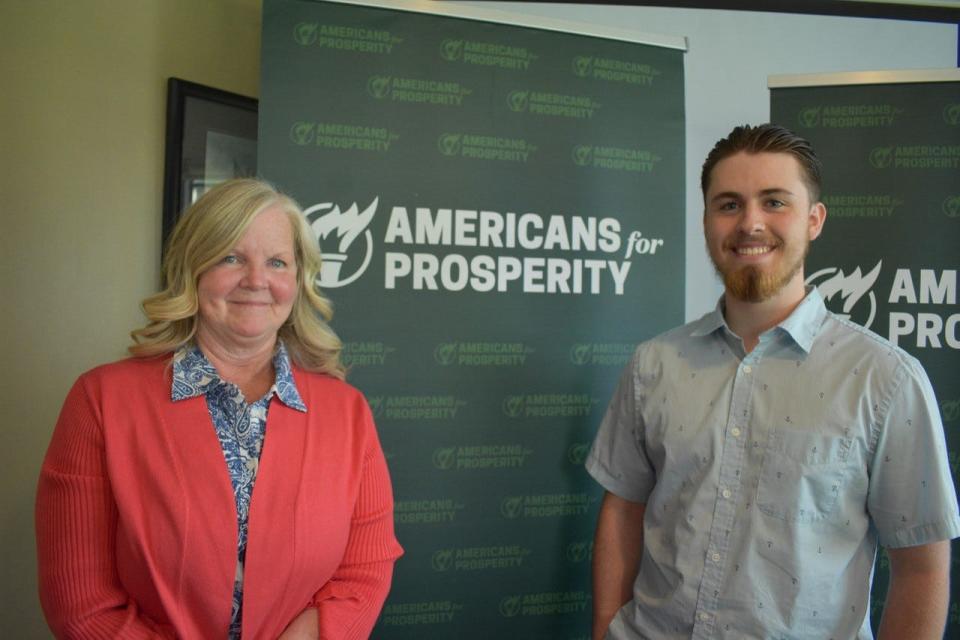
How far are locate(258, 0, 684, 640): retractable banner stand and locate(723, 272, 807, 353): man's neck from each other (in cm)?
71

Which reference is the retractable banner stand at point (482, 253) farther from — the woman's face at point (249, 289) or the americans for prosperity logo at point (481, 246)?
the woman's face at point (249, 289)

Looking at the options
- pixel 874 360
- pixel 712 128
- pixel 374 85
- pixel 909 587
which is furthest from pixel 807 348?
pixel 712 128

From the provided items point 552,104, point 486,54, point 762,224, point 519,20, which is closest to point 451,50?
point 486,54

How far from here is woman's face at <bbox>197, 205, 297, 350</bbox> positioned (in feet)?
5.21

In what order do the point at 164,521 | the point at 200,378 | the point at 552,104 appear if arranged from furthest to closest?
the point at 552,104
the point at 200,378
the point at 164,521

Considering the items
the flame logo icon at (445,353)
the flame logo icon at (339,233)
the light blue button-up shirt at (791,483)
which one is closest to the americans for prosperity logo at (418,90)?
the flame logo icon at (339,233)

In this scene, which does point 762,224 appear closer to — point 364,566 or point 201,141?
point 364,566

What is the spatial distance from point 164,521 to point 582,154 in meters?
1.69

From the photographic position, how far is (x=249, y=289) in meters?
1.59

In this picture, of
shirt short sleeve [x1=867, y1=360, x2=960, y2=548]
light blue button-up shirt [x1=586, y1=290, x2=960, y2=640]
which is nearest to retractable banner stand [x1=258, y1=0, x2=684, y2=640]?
light blue button-up shirt [x1=586, y1=290, x2=960, y2=640]

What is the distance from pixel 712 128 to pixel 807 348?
2.00 metres

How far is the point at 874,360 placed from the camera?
165cm

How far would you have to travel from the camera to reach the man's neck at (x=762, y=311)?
5.79ft

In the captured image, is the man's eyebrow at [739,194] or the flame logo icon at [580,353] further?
the flame logo icon at [580,353]
